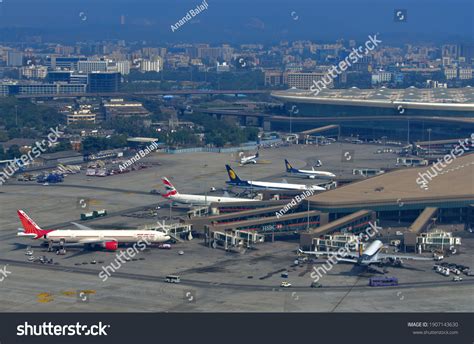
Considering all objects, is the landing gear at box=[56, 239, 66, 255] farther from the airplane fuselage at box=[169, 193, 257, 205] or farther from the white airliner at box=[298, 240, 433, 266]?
the airplane fuselage at box=[169, 193, 257, 205]

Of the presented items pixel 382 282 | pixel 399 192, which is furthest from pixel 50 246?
pixel 399 192

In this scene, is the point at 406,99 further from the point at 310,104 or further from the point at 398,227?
the point at 398,227

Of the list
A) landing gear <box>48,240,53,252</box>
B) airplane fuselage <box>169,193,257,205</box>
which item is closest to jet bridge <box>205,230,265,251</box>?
landing gear <box>48,240,53,252</box>

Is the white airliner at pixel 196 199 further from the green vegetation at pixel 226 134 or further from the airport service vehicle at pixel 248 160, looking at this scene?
the green vegetation at pixel 226 134

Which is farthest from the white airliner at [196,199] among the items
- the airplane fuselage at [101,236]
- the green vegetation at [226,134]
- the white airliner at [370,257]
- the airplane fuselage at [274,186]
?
the green vegetation at [226,134]

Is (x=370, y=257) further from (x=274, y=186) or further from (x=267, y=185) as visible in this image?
(x=267, y=185)
